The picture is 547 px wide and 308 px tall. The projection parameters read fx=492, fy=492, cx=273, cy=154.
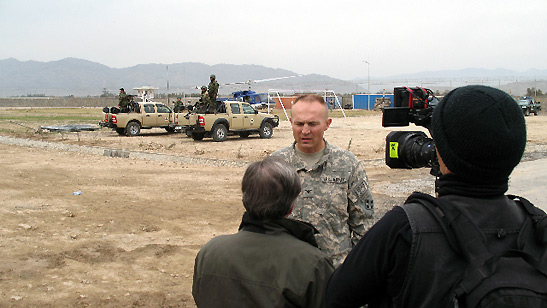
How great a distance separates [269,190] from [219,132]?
1635 centimetres

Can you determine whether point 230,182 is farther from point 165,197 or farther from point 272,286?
point 272,286

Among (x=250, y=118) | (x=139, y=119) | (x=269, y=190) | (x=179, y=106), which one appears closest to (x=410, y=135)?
(x=269, y=190)

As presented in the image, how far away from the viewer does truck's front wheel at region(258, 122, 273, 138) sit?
63.5ft

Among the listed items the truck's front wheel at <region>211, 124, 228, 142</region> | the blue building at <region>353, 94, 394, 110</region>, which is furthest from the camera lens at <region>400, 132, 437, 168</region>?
the blue building at <region>353, 94, 394, 110</region>

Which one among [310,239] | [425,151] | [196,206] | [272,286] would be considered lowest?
[196,206]

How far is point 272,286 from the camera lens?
179cm

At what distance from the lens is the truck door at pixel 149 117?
21.4 metres

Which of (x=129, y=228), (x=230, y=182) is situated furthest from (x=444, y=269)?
(x=230, y=182)

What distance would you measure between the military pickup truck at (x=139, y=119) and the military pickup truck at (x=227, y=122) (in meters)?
2.83

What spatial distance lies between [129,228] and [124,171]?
4834mm

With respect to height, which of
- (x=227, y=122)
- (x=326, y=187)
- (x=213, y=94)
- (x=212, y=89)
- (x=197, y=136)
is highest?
(x=212, y=89)

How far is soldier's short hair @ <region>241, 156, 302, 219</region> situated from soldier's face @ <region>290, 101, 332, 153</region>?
3.29 ft

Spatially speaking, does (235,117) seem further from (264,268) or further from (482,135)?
(482,135)

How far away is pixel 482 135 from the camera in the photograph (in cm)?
138
